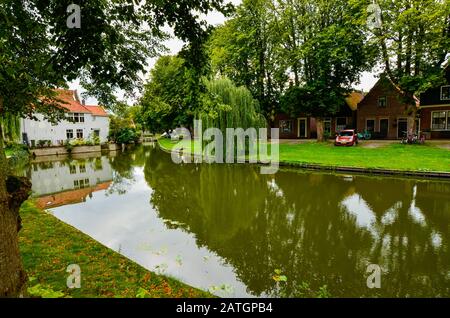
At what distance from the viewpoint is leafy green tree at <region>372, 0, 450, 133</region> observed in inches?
859

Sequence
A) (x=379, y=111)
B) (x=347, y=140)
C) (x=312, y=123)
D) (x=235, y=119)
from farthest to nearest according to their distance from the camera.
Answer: (x=312, y=123), (x=379, y=111), (x=347, y=140), (x=235, y=119)

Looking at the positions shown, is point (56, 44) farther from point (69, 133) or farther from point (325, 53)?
point (69, 133)

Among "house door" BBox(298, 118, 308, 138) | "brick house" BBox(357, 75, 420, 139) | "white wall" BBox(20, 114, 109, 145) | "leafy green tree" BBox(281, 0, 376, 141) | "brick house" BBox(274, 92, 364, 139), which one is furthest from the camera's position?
"house door" BBox(298, 118, 308, 138)

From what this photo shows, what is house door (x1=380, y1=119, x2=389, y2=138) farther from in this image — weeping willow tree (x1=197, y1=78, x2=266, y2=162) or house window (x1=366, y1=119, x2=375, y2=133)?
weeping willow tree (x1=197, y1=78, x2=266, y2=162)

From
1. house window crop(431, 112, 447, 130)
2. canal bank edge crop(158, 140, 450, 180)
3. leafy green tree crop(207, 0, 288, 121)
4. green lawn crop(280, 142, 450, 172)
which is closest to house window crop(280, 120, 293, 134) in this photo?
leafy green tree crop(207, 0, 288, 121)

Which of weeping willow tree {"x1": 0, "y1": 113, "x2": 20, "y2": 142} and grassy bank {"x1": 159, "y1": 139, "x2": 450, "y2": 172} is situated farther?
weeping willow tree {"x1": 0, "y1": 113, "x2": 20, "y2": 142}

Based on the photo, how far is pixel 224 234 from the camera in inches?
327

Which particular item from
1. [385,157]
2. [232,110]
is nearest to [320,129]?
[385,157]

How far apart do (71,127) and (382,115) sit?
137ft

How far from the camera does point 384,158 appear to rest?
19984 mm
